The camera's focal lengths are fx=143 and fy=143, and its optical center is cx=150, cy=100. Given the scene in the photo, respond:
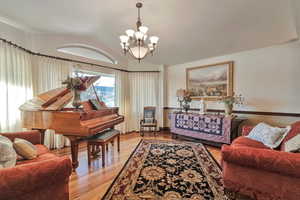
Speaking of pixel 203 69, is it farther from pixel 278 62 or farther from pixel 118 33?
pixel 118 33

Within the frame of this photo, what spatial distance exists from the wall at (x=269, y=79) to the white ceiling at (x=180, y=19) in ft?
0.80

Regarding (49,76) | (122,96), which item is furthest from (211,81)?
(49,76)

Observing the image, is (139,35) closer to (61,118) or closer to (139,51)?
(139,51)

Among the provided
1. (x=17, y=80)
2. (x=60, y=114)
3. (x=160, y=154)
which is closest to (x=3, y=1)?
(x=17, y=80)

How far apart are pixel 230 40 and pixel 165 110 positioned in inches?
127

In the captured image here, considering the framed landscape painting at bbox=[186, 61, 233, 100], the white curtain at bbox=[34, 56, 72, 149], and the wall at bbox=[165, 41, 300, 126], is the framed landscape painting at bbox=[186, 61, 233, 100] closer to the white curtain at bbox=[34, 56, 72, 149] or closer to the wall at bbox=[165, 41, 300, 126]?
the wall at bbox=[165, 41, 300, 126]

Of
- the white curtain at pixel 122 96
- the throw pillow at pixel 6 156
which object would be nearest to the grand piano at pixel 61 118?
the throw pillow at pixel 6 156

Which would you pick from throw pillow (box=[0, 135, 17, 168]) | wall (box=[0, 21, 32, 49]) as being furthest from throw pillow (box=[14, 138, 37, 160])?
wall (box=[0, 21, 32, 49])

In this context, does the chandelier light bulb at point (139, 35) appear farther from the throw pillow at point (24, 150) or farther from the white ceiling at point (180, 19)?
the throw pillow at point (24, 150)

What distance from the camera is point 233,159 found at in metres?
1.73

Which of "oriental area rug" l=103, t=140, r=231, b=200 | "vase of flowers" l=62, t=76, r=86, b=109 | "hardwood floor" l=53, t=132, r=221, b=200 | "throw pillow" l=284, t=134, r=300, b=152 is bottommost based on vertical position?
"hardwood floor" l=53, t=132, r=221, b=200

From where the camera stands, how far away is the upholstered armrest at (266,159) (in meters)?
1.44

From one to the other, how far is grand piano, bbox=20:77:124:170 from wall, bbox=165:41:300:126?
3.71m

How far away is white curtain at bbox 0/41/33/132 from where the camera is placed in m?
2.70
